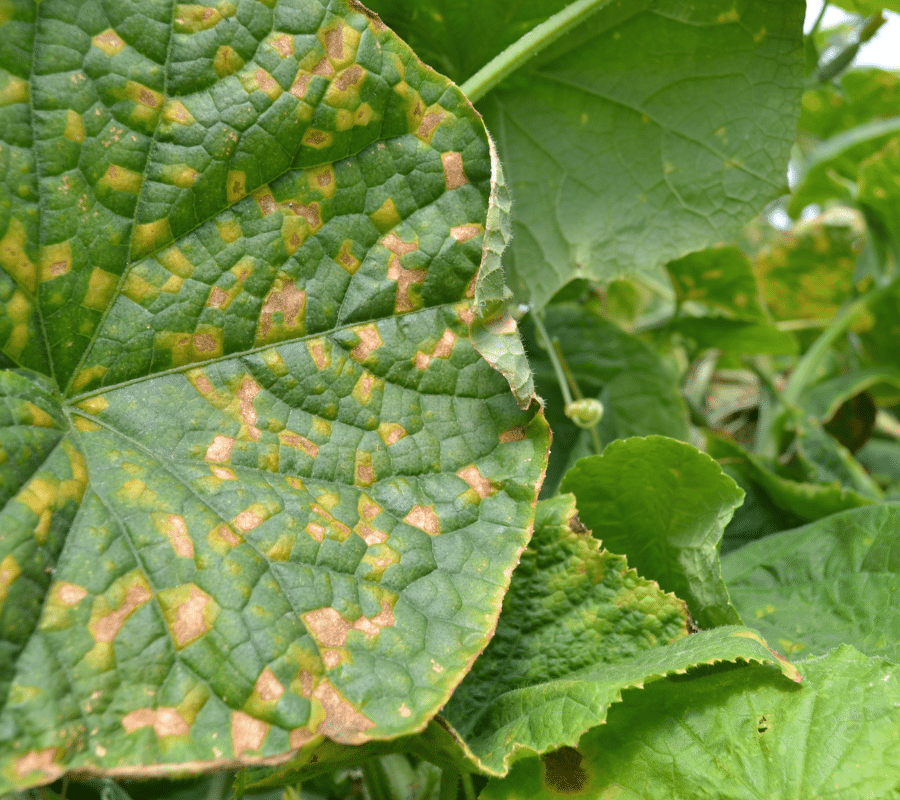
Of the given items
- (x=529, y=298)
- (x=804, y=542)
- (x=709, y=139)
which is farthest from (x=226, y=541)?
(x=709, y=139)

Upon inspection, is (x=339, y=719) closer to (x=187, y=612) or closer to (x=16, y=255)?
(x=187, y=612)

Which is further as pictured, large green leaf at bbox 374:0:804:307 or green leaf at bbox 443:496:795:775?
large green leaf at bbox 374:0:804:307

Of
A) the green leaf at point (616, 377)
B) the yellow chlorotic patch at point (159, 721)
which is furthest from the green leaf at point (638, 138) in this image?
the yellow chlorotic patch at point (159, 721)

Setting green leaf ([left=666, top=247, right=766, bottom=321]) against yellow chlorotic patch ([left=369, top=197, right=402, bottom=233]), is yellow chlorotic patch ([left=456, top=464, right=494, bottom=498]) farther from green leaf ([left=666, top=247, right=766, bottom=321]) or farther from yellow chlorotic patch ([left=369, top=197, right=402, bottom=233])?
green leaf ([left=666, top=247, right=766, bottom=321])

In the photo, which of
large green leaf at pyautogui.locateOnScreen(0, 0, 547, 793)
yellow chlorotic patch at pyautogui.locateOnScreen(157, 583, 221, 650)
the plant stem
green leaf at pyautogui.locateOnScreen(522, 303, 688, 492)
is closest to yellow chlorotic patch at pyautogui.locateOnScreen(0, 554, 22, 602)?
large green leaf at pyautogui.locateOnScreen(0, 0, 547, 793)

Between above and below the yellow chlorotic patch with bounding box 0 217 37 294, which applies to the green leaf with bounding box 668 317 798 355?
below

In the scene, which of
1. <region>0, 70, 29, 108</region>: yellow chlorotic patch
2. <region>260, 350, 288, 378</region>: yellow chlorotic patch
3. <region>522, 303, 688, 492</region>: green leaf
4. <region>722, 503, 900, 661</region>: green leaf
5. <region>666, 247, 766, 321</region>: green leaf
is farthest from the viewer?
<region>666, 247, 766, 321</region>: green leaf
